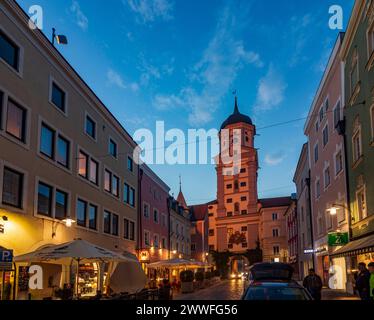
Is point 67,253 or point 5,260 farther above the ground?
point 67,253

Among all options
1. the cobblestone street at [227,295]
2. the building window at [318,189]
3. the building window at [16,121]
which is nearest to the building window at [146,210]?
the cobblestone street at [227,295]

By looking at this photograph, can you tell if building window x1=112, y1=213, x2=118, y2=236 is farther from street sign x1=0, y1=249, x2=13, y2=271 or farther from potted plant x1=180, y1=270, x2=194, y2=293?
street sign x1=0, y1=249, x2=13, y2=271

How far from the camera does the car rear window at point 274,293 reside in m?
9.45

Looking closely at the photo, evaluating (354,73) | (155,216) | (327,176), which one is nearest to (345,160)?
(354,73)

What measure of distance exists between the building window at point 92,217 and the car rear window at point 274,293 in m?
18.4

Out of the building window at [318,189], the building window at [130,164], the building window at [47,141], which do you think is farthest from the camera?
the building window at [318,189]

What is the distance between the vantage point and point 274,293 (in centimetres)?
970

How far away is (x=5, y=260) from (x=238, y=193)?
82008mm

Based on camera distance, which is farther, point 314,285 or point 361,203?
point 361,203

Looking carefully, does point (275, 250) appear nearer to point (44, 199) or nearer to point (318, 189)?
point (318, 189)

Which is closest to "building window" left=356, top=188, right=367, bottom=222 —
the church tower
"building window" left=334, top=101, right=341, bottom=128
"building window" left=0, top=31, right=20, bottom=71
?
"building window" left=334, top=101, right=341, bottom=128

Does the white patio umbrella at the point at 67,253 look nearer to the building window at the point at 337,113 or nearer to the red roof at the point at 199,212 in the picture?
the building window at the point at 337,113

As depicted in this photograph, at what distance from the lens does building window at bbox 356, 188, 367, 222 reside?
2220cm

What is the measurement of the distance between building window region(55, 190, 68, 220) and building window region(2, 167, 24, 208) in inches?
148
